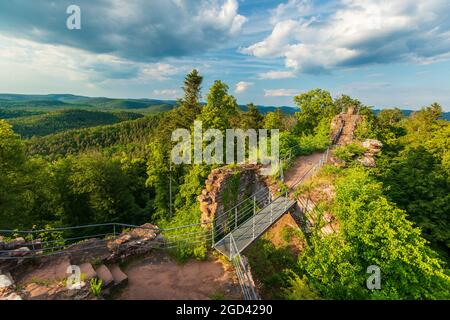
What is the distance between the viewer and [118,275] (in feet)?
24.6

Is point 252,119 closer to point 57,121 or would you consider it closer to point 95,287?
point 95,287

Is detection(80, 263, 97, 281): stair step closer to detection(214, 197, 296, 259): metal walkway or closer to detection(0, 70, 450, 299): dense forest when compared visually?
detection(0, 70, 450, 299): dense forest

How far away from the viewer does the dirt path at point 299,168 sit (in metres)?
12.7

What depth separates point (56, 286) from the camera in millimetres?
6289

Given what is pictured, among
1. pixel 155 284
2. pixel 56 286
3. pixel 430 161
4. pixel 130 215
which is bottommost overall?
pixel 130 215

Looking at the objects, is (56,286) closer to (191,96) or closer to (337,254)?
(337,254)

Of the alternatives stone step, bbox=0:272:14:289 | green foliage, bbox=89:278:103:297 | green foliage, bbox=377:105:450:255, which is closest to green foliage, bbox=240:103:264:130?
green foliage, bbox=377:105:450:255

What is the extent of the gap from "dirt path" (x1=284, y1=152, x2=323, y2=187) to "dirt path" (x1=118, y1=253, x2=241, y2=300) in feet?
20.4

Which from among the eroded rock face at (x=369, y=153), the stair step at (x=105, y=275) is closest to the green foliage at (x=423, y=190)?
the eroded rock face at (x=369, y=153)

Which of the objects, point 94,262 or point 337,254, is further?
point 94,262

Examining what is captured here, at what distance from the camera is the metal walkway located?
8.47m

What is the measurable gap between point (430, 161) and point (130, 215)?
28571mm

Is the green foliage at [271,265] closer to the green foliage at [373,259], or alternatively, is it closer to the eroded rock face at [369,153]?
the green foliage at [373,259]
